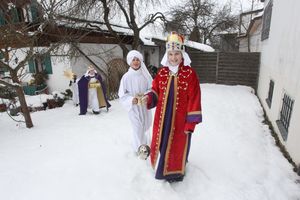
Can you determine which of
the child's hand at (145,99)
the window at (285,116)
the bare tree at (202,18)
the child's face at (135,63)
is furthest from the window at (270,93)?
the bare tree at (202,18)

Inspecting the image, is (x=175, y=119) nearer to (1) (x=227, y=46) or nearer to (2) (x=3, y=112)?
(2) (x=3, y=112)

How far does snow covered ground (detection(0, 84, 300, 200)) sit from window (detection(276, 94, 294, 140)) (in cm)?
33

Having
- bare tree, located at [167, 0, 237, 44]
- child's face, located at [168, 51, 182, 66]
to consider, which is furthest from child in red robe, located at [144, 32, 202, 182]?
bare tree, located at [167, 0, 237, 44]

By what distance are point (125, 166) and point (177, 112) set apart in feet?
3.81

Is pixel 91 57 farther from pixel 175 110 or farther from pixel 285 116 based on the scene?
pixel 175 110

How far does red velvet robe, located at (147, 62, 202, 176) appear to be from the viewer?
9.07ft

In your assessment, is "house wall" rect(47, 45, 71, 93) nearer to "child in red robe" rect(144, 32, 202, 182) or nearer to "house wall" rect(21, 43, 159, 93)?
"house wall" rect(21, 43, 159, 93)

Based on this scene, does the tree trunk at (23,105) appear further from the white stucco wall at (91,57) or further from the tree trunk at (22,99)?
the white stucco wall at (91,57)

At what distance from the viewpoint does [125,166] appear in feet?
10.9

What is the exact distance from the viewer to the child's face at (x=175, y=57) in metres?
2.77

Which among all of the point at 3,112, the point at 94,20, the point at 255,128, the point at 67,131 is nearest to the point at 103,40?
the point at 94,20

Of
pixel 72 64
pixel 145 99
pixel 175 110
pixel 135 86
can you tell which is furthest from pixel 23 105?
pixel 72 64

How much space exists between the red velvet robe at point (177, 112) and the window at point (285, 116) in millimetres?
2162

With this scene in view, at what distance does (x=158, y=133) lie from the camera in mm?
2936
